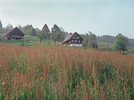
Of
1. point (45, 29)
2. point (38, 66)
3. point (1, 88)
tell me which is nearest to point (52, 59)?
point (38, 66)

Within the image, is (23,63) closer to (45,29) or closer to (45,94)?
(45,94)

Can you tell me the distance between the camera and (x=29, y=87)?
140 inches

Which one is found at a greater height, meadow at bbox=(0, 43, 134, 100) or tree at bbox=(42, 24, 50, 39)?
tree at bbox=(42, 24, 50, 39)

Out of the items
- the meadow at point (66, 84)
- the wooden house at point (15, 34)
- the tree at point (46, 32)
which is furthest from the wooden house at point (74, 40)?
the meadow at point (66, 84)

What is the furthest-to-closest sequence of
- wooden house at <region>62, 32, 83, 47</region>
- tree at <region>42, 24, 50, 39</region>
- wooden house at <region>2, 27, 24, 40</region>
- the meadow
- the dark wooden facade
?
the dark wooden facade → wooden house at <region>62, 32, 83, 47</region> → tree at <region>42, 24, 50, 39</region> → wooden house at <region>2, 27, 24, 40</region> → the meadow

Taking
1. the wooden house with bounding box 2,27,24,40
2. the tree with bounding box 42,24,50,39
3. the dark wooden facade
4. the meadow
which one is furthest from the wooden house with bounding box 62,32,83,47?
the meadow

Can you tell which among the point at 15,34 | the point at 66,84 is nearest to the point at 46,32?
the point at 15,34

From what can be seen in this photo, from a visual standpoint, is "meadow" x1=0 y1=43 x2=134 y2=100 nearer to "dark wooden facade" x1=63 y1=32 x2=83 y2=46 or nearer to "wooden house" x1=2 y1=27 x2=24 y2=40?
"wooden house" x1=2 y1=27 x2=24 y2=40

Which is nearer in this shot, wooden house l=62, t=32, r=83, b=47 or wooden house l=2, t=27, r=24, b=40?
wooden house l=2, t=27, r=24, b=40

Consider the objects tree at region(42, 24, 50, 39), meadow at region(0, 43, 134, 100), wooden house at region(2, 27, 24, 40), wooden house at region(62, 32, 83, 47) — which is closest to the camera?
meadow at region(0, 43, 134, 100)

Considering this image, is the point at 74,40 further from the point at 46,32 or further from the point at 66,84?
the point at 66,84

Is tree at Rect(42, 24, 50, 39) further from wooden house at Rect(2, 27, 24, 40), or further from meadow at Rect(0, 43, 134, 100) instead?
meadow at Rect(0, 43, 134, 100)

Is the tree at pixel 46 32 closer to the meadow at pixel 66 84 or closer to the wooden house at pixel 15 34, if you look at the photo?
the wooden house at pixel 15 34

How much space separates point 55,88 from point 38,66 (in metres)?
2.50
